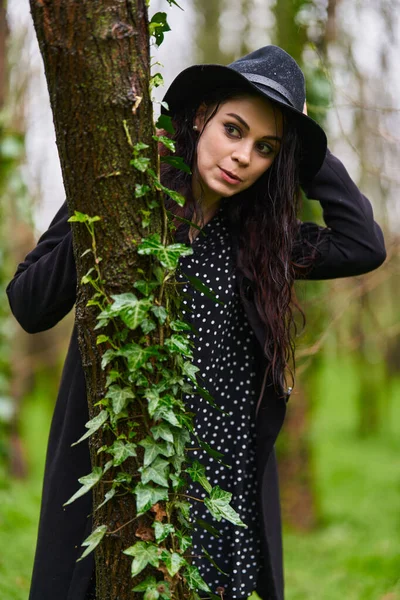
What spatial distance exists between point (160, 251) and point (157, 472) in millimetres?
560

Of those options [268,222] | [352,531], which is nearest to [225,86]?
[268,222]

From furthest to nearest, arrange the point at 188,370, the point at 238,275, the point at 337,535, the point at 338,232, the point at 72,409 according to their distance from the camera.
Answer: the point at 337,535 → the point at 338,232 → the point at 238,275 → the point at 72,409 → the point at 188,370

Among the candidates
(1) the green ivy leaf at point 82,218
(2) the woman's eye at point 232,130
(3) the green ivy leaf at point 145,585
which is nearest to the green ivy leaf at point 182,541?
(3) the green ivy leaf at point 145,585

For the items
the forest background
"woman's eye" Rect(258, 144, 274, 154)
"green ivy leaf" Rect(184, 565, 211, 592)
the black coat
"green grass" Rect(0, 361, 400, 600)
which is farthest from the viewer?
"green grass" Rect(0, 361, 400, 600)

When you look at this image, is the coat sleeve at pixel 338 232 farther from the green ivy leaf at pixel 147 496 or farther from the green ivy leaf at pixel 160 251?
the green ivy leaf at pixel 147 496

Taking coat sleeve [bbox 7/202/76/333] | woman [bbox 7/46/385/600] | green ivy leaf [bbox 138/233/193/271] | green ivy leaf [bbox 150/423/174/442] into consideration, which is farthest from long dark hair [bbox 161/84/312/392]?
green ivy leaf [bbox 150/423/174/442]

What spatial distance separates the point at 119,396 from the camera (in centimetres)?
179

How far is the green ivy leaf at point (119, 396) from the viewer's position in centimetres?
179

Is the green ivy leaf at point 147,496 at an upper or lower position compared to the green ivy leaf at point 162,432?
lower

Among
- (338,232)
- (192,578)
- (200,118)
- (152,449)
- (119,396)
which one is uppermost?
(200,118)

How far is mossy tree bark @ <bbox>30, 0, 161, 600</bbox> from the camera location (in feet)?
5.30

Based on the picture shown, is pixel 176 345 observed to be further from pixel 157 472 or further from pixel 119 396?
pixel 157 472

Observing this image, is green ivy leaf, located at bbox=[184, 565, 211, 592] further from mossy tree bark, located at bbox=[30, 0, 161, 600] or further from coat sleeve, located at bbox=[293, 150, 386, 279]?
coat sleeve, located at bbox=[293, 150, 386, 279]

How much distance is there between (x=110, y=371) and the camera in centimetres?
181
